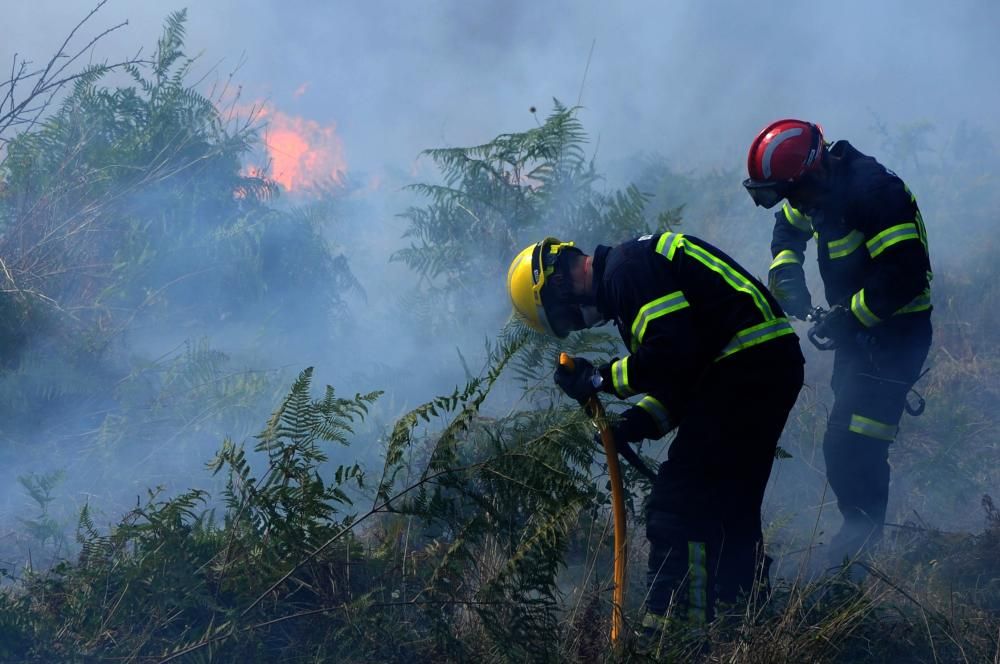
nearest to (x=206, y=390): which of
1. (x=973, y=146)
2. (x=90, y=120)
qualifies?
(x=90, y=120)

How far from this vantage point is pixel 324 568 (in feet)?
9.70

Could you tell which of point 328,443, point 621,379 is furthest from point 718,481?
point 328,443

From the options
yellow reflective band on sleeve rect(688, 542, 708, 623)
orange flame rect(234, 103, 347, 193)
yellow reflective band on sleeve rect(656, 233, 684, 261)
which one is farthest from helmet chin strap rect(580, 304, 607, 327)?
orange flame rect(234, 103, 347, 193)

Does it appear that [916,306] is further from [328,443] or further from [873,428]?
[328,443]

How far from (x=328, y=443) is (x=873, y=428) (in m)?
2.99

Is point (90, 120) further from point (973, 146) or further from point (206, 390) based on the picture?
point (973, 146)

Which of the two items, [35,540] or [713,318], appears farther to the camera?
[35,540]

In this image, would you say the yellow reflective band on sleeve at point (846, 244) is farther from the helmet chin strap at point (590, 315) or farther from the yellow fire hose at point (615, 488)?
the yellow fire hose at point (615, 488)

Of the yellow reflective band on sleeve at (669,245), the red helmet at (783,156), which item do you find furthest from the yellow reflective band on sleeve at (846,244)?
the yellow reflective band on sleeve at (669,245)

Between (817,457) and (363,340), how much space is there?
3.11 metres

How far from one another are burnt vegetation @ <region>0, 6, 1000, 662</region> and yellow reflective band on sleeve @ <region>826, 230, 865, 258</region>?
0.78 m

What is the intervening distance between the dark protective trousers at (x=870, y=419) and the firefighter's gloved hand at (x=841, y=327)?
0.03m

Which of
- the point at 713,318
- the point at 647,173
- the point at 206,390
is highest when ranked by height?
the point at 647,173

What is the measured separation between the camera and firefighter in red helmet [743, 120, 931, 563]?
3738mm
